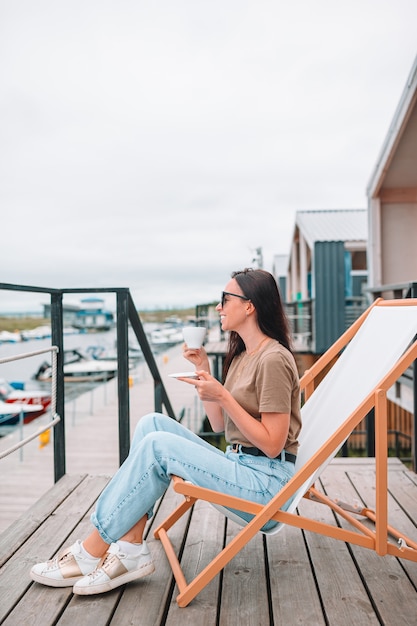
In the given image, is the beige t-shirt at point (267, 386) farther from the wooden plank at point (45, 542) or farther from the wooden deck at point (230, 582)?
the wooden plank at point (45, 542)

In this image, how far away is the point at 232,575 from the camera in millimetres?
1987

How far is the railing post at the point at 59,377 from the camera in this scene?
111 inches

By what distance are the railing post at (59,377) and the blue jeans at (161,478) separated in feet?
3.80

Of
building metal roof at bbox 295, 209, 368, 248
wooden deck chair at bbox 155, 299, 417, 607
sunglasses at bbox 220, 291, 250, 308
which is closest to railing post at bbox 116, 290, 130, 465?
wooden deck chair at bbox 155, 299, 417, 607

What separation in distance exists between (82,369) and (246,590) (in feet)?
61.8

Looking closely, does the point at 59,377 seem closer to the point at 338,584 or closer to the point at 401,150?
the point at 338,584

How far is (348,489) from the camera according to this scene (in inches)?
114

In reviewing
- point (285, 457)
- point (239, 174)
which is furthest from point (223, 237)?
point (285, 457)

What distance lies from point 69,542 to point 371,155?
2738cm

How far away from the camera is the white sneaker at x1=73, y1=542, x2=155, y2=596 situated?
1793 mm

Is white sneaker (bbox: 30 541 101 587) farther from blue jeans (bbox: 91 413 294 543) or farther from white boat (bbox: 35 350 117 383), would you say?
white boat (bbox: 35 350 117 383)

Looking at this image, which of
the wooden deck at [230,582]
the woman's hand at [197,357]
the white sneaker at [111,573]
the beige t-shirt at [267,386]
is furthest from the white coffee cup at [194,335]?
the wooden deck at [230,582]

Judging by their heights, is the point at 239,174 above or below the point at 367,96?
above

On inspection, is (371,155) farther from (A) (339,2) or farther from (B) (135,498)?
(B) (135,498)
